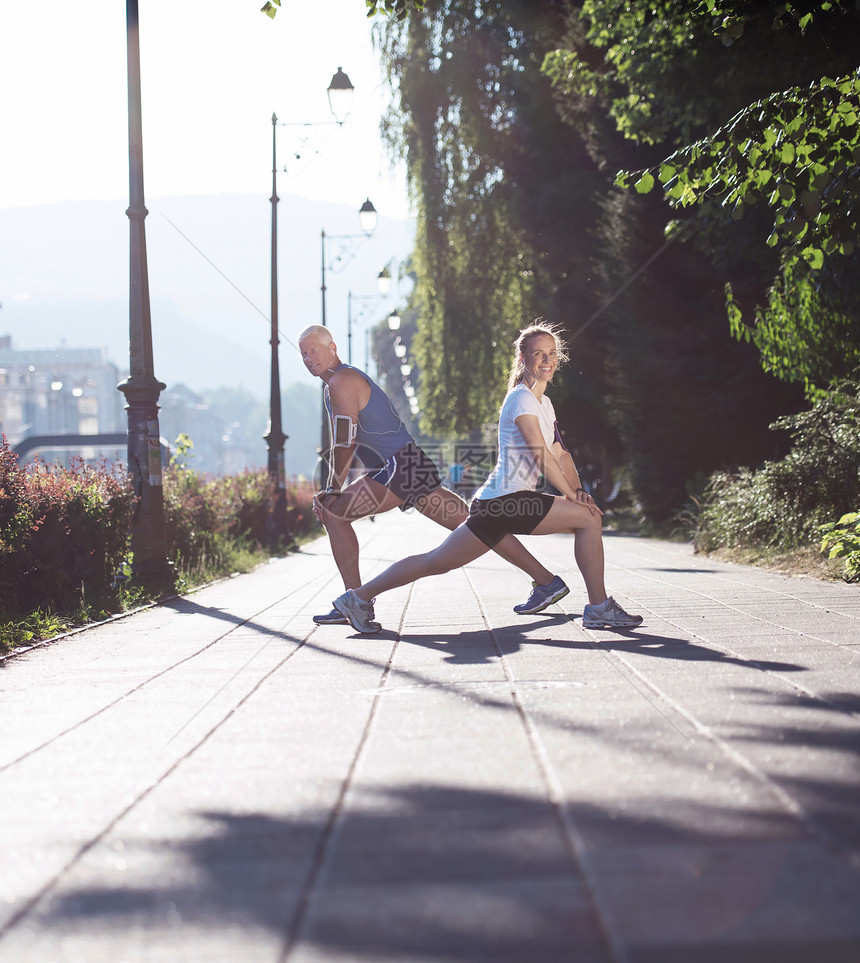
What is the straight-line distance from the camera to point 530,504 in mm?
6637

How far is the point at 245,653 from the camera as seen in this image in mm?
6449

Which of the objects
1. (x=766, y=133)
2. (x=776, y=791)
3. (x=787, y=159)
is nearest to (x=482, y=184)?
(x=766, y=133)

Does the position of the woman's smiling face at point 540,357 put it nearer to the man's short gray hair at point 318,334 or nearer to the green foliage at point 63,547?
the man's short gray hair at point 318,334

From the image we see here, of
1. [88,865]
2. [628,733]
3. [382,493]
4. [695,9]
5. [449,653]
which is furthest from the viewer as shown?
[695,9]

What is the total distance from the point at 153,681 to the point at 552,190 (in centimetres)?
2307

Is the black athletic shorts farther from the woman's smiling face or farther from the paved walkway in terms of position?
the paved walkway

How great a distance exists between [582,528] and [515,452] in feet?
1.94

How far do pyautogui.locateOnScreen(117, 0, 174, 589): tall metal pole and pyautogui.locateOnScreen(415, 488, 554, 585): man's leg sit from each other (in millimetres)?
4751

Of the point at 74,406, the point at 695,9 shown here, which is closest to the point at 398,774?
the point at 695,9

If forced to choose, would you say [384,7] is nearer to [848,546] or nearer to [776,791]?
[848,546]

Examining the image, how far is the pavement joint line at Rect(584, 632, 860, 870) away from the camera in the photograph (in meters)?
2.62

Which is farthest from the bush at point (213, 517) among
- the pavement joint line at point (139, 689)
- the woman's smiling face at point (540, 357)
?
the woman's smiling face at point (540, 357)

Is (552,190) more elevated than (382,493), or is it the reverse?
(552,190)

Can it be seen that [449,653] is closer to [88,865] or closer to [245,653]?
[245,653]
